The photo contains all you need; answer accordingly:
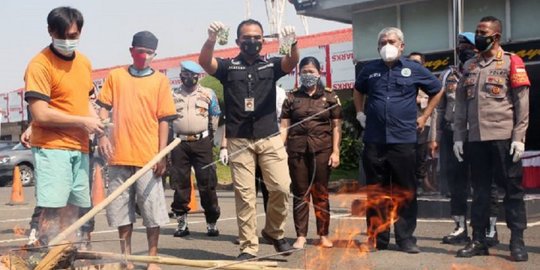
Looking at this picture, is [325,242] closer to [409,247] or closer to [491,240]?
[409,247]

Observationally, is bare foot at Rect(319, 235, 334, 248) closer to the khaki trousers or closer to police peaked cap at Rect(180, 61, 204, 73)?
the khaki trousers

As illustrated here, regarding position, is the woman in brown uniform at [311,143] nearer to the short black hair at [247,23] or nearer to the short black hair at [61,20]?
the short black hair at [247,23]

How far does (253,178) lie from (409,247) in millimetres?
1604

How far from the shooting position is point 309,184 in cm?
704

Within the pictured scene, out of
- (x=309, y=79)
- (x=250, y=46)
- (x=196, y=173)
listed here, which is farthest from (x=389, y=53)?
(x=196, y=173)

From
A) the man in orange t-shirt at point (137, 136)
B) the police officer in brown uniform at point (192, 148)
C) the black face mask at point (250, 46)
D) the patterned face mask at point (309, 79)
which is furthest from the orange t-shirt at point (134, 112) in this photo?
the police officer in brown uniform at point (192, 148)

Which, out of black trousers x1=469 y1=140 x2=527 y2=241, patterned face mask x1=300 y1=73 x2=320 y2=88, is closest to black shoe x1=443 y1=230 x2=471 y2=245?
black trousers x1=469 y1=140 x2=527 y2=241

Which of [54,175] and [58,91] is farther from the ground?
[58,91]

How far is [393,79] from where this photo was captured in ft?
22.2

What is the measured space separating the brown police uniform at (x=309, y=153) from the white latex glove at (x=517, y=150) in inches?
69.4

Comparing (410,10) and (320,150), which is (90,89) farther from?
(410,10)

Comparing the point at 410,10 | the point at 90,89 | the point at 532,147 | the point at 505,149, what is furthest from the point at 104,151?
the point at 410,10

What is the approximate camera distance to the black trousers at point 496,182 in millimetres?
6168

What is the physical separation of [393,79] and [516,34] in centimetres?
767
